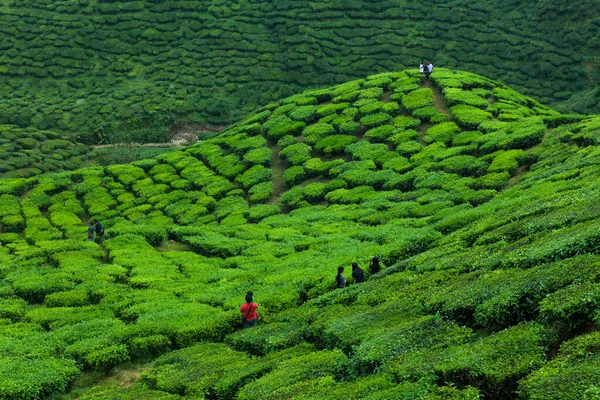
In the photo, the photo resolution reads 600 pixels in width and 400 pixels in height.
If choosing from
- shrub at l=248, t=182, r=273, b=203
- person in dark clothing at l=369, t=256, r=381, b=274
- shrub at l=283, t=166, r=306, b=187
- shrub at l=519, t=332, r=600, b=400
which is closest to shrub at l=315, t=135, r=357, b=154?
shrub at l=283, t=166, r=306, b=187

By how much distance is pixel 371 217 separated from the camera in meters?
27.9

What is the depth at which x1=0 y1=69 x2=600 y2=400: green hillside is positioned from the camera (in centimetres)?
1174

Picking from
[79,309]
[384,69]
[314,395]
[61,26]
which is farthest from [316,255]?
[61,26]

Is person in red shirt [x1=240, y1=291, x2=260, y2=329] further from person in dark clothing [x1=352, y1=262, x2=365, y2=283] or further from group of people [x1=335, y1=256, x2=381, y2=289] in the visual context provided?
person in dark clothing [x1=352, y1=262, x2=365, y2=283]

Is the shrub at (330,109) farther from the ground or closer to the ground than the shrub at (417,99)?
farther from the ground

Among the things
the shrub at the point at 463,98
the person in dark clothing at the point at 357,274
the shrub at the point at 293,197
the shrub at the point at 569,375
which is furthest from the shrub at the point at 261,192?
the shrub at the point at 569,375

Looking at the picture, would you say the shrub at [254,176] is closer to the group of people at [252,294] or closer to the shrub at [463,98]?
the shrub at [463,98]

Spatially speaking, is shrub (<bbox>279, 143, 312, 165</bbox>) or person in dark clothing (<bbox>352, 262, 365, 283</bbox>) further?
shrub (<bbox>279, 143, 312, 165</bbox>)

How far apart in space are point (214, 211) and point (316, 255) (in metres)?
10.8

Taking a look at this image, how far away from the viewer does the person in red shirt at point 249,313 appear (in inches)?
724

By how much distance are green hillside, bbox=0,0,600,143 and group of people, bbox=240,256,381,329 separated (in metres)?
35.5

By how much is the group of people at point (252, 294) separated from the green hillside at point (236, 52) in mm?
35464

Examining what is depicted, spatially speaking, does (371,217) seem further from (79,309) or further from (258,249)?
(79,309)

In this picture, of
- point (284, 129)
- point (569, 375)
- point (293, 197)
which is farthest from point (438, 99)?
point (569, 375)
